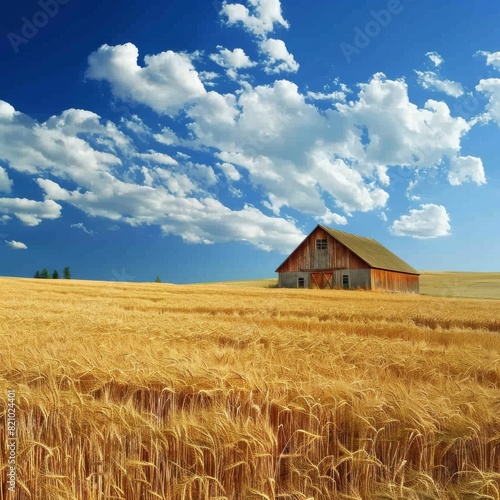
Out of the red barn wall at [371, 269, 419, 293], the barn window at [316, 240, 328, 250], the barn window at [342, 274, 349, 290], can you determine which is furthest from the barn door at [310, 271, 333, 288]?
the red barn wall at [371, 269, 419, 293]

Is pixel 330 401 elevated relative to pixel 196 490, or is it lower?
elevated

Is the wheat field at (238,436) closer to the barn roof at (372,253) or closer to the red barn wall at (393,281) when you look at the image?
the barn roof at (372,253)

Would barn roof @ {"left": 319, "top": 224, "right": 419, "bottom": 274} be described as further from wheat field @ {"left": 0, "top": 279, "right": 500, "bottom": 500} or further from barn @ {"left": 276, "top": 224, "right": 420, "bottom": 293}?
wheat field @ {"left": 0, "top": 279, "right": 500, "bottom": 500}

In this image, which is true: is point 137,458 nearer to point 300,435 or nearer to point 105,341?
point 300,435

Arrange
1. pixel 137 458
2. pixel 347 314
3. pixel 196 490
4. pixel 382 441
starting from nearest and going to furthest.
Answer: pixel 196 490 < pixel 137 458 < pixel 382 441 < pixel 347 314

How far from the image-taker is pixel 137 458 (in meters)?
3.22

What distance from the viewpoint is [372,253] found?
51375mm

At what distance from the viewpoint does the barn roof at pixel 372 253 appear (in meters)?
46.2

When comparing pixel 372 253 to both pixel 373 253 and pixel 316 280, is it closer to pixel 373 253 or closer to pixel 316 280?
pixel 373 253

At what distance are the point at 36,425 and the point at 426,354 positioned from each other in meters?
6.71

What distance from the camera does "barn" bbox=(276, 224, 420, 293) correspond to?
45.0m

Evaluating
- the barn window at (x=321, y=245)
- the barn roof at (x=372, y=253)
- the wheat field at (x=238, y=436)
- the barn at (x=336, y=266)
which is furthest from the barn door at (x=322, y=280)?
the wheat field at (x=238, y=436)

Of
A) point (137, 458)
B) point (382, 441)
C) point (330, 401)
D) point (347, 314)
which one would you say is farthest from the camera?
point (347, 314)

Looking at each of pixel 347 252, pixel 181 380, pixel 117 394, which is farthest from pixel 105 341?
pixel 347 252
